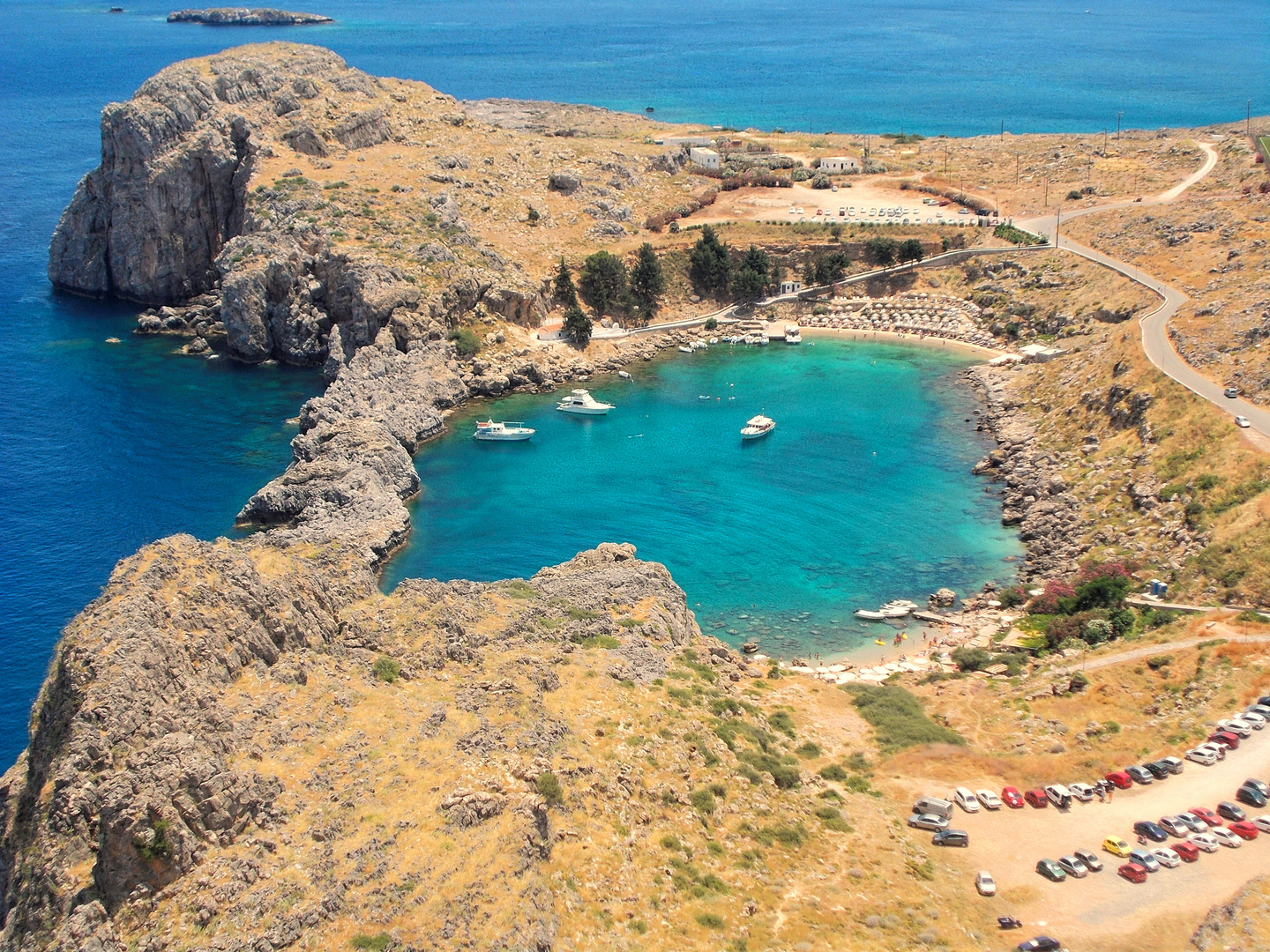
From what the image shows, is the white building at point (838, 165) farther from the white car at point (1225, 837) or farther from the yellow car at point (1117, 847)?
the yellow car at point (1117, 847)

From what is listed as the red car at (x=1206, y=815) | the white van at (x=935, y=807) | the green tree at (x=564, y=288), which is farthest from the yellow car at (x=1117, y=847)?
the green tree at (x=564, y=288)

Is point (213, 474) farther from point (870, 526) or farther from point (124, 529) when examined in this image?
point (870, 526)

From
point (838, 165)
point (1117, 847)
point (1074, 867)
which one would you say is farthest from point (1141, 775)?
point (838, 165)

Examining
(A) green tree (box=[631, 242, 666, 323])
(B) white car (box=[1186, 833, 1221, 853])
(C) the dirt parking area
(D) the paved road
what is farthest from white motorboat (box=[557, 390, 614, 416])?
(B) white car (box=[1186, 833, 1221, 853])

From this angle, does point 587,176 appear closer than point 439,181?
No

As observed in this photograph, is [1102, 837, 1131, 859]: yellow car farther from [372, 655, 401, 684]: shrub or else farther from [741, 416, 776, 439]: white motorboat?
[741, 416, 776, 439]: white motorboat

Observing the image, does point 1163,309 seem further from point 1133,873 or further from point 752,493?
point 1133,873

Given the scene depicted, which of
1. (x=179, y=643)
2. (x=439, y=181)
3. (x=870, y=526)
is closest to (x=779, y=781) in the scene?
(x=179, y=643)
